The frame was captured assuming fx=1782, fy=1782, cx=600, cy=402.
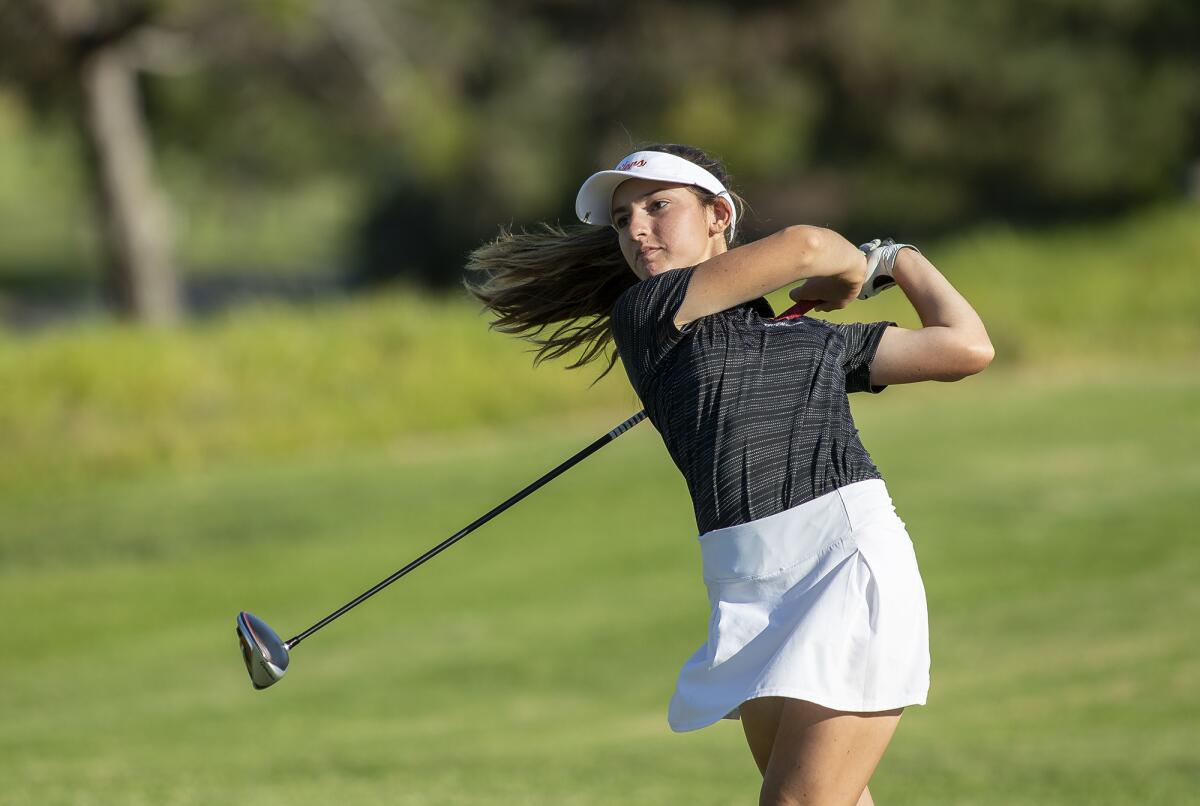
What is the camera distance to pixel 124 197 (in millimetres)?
20547

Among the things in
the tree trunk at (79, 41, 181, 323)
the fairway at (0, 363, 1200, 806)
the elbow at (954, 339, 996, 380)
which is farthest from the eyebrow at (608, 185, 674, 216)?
the tree trunk at (79, 41, 181, 323)

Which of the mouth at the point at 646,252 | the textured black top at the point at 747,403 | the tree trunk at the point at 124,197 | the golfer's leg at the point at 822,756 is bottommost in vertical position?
the golfer's leg at the point at 822,756

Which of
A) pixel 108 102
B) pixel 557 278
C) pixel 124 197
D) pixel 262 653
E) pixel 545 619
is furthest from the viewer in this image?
pixel 124 197

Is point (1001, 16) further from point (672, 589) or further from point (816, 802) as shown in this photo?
point (816, 802)

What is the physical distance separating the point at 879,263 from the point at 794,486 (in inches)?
20.6

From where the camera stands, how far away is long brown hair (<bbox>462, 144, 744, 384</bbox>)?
12.5 feet

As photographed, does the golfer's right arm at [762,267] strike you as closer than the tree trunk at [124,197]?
Yes

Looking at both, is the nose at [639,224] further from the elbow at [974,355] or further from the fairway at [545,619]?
the fairway at [545,619]

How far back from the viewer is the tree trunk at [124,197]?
20141mm

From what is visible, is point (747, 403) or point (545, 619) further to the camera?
point (545, 619)

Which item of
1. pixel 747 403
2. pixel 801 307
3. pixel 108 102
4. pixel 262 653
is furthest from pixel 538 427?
pixel 747 403

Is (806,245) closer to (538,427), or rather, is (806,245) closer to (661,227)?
(661,227)

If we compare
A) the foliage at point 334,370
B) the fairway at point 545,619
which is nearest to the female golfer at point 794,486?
the fairway at point 545,619

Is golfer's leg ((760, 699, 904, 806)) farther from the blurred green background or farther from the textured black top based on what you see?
the blurred green background
